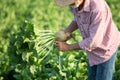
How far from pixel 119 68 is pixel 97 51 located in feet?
3.74

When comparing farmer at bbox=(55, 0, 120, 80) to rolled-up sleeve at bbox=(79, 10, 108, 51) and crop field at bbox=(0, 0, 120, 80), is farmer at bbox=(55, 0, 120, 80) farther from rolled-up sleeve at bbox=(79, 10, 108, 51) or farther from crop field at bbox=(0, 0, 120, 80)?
crop field at bbox=(0, 0, 120, 80)

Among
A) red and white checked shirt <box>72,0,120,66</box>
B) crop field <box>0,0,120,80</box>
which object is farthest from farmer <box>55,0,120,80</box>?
crop field <box>0,0,120,80</box>

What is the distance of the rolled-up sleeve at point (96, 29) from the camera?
11.9ft

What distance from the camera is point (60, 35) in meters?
4.11

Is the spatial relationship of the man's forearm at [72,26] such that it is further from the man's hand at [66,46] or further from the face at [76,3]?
the face at [76,3]

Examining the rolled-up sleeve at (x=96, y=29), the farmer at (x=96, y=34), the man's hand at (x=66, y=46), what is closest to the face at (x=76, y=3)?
the farmer at (x=96, y=34)

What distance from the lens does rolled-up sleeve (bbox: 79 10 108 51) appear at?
3.62 metres

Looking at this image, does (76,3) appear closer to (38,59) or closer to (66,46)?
(66,46)

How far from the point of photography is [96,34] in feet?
11.9

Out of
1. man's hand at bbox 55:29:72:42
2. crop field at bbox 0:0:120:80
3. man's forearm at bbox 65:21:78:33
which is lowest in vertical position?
crop field at bbox 0:0:120:80

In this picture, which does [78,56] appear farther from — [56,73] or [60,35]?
[60,35]

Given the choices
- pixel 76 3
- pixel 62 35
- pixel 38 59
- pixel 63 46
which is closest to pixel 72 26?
pixel 62 35

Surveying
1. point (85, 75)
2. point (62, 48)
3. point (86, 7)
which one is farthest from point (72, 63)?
point (86, 7)

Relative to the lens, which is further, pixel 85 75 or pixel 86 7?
pixel 85 75
